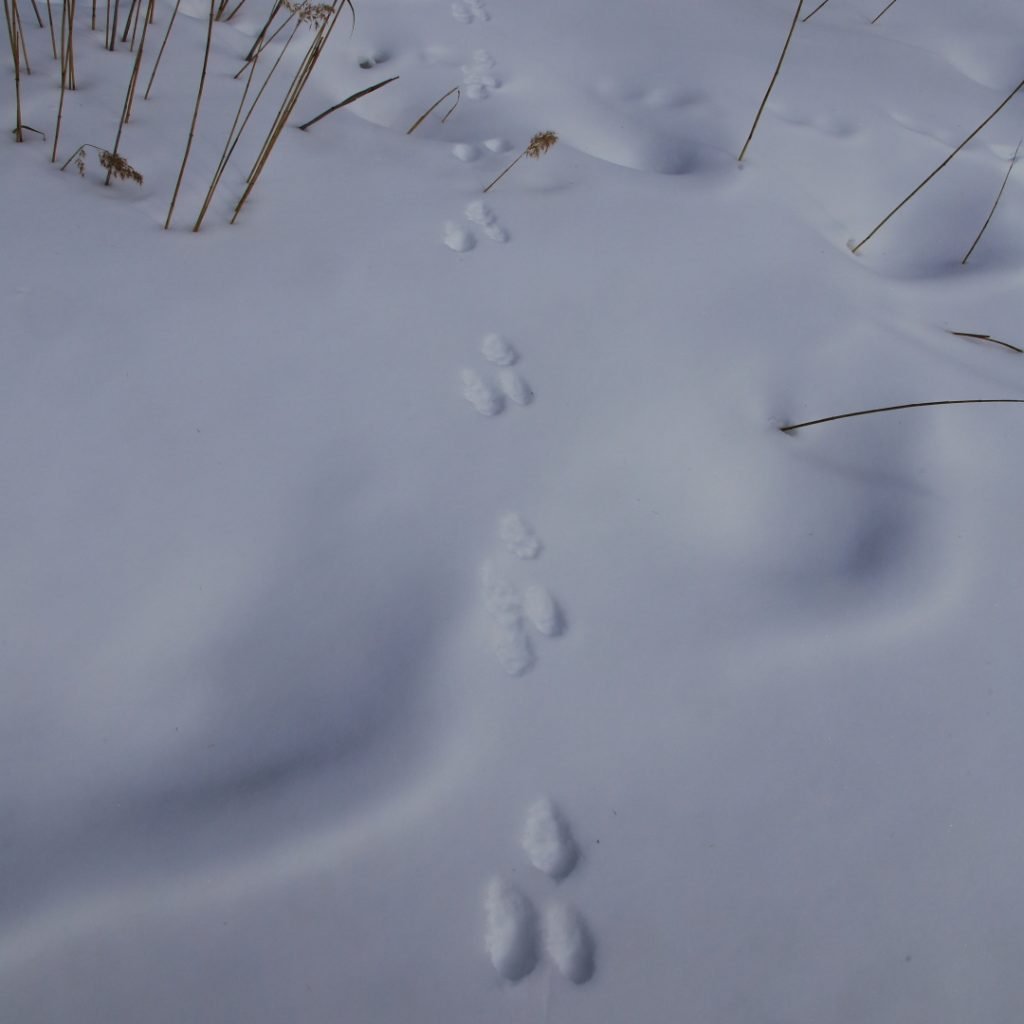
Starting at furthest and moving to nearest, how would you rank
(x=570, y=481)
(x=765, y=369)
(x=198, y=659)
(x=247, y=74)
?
(x=247, y=74)
(x=765, y=369)
(x=570, y=481)
(x=198, y=659)

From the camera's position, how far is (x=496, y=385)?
1086 mm

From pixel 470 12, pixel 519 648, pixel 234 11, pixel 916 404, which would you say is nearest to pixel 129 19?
pixel 234 11

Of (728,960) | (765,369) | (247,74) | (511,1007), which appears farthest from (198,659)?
(247,74)

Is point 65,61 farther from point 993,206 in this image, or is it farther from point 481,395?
point 993,206

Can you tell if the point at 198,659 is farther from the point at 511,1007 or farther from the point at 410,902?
the point at 511,1007

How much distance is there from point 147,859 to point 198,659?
0.19m

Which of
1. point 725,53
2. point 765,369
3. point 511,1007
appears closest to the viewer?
point 511,1007

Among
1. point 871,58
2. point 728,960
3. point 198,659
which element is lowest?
point 728,960

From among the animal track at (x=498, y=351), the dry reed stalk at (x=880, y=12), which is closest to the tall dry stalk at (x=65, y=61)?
the animal track at (x=498, y=351)

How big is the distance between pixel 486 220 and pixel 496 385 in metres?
0.37

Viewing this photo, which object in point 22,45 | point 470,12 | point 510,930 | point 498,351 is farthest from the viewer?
point 470,12

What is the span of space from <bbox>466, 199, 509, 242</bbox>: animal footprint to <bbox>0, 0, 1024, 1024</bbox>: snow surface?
0.08 ft

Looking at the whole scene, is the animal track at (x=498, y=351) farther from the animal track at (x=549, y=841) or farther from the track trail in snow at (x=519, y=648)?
the animal track at (x=549, y=841)

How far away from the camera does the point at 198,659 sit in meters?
0.79
